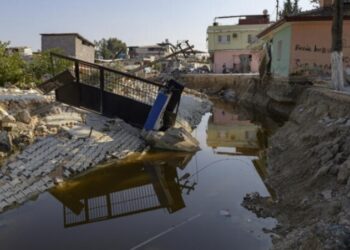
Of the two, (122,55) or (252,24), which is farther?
(122,55)

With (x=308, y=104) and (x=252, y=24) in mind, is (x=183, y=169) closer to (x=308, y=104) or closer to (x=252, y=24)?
(x=308, y=104)

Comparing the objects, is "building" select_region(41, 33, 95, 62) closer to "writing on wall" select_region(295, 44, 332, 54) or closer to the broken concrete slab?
"writing on wall" select_region(295, 44, 332, 54)

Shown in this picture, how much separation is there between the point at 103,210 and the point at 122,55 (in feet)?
202

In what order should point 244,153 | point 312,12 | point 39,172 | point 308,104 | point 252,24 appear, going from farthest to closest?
point 252,24 → point 312,12 → point 308,104 → point 244,153 → point 39,172

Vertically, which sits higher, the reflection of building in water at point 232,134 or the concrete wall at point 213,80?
the concrete wall at point 213,80

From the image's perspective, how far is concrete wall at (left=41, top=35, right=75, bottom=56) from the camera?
40688 millimetres

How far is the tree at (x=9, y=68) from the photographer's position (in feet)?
62.7

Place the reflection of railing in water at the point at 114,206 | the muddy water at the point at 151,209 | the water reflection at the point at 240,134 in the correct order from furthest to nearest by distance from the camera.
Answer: the water reflection at the point at 240,134, the reflection of railing in water at the point at 114,206, the muddy water at the point at 151,209

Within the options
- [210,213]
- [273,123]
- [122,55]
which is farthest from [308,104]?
[122,55]

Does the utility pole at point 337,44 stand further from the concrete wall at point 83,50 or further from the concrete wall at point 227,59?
the concrete wall at point 227,59

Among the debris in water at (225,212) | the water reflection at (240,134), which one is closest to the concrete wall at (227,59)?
the water reflection at (240,134)

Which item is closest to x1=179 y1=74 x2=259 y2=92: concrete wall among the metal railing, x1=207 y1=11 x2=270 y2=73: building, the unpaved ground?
x1=207 y1=11 x2=270 y2=73: building

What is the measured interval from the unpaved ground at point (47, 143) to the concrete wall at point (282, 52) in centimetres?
930

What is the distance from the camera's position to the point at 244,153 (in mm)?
14508
